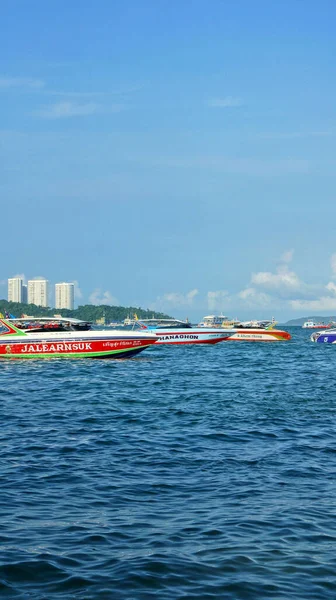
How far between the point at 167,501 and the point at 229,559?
2988mm

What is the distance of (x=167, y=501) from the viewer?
1217 cm

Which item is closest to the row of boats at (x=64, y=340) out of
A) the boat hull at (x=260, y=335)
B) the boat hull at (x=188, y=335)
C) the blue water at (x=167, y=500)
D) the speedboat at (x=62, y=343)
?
the speedboat at (x=62, y=343)

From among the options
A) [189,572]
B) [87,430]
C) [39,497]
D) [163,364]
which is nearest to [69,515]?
[39,497]

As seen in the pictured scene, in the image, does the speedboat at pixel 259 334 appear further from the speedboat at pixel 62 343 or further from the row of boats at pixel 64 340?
the speedboat at pixel 62 343

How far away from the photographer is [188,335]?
7644 centimetres

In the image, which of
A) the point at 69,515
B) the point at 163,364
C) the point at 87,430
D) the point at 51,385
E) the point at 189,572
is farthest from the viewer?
the point at 163,364

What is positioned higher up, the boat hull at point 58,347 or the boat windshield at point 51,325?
the boat windshield at point 51,325

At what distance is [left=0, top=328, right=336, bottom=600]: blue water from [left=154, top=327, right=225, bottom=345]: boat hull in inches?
1913

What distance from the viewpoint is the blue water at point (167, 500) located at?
8703 mm

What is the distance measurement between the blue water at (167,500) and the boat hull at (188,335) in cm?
4860

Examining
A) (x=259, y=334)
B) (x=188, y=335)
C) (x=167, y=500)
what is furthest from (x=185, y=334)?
(x=167, y=500)

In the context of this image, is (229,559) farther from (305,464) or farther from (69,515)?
(305,464)

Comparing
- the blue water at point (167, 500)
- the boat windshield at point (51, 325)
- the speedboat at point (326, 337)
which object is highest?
the boat windshield at point (51, 325)

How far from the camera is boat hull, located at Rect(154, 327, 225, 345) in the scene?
247 feet
